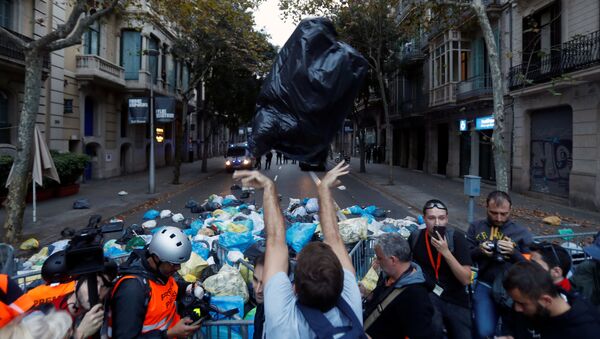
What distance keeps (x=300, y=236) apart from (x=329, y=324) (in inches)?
157

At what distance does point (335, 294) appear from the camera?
176cm

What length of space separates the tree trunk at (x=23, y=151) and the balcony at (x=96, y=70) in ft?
36.3

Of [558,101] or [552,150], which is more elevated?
[558,101]

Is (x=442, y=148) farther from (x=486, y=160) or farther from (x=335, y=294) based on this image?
(x=335, y=294)

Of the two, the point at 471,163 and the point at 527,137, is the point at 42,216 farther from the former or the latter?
the point at 471,163

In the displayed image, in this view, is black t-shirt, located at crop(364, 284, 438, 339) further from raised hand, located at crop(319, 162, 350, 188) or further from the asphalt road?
the asphalt road

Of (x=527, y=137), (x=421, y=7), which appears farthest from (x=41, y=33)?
(x=527, y=137)

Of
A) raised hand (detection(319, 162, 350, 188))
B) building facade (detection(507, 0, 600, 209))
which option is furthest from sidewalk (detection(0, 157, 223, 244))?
building facade (detection(507, 0, 600, 209))

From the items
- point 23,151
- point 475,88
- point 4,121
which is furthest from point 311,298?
point 475,88

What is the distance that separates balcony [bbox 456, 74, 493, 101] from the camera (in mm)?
18594

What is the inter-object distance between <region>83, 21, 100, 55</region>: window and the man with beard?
21734 millimetres

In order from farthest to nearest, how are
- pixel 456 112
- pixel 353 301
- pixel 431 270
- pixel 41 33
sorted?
pixel 456 112 < pixel 41 33 < pixel 431 270 < pixel 353 301

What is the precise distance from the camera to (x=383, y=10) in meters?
19.4

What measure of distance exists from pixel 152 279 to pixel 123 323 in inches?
13.5
